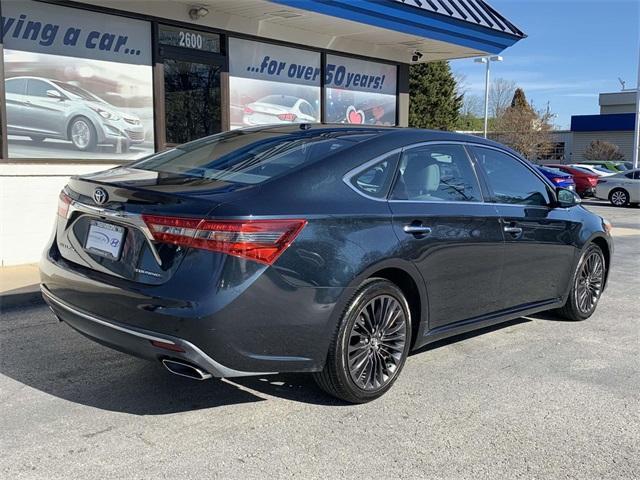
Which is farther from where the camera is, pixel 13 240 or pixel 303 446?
pixel 13 240

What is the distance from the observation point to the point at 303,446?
130 inches

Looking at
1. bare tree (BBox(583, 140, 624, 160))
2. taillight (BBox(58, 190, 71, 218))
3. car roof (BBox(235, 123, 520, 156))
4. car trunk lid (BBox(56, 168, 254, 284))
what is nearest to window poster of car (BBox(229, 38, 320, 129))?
car roof (BBox(235, 123, 520, 156))

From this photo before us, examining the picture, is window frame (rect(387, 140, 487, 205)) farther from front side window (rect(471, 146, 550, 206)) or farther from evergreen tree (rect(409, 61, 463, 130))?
evergreen tree (rect(409, 61, 463, 130))

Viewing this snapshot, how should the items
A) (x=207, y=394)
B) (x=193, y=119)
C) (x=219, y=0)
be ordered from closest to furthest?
(x=207, y=394), (x=219, y=0), (x=193, y=119)

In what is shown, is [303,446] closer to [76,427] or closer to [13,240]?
[76,427]

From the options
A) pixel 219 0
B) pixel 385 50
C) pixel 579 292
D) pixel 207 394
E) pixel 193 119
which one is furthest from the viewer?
pixel 385 50

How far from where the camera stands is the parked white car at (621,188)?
70.4 feet

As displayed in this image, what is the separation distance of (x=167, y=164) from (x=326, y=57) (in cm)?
822

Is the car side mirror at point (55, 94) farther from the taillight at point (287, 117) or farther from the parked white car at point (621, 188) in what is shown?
the parked white car at point (621, 188)

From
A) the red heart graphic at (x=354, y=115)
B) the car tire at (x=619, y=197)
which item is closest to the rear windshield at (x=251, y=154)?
the red heart graphic at (x=354, y=115)

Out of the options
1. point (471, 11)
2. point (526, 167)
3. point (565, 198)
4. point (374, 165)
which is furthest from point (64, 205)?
point (471, 11)

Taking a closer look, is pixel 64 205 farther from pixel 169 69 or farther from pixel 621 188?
pixel 621 188

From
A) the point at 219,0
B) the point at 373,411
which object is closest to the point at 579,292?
the point at 373,411

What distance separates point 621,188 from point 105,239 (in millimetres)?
21802
